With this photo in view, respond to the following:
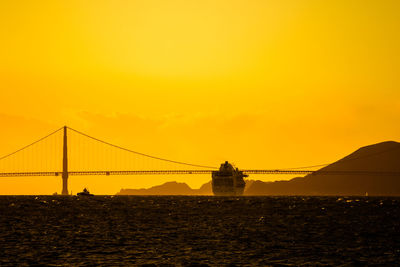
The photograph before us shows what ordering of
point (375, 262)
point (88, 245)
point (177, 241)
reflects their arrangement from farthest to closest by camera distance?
point (177, 241) < point (88, 245) < point (375, 262)

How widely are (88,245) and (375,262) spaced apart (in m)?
24.5

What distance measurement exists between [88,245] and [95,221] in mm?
35282

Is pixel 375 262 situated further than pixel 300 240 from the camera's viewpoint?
No

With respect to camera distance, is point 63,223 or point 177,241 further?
point 63,223

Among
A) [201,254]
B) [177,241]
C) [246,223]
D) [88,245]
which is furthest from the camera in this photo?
[246,223]

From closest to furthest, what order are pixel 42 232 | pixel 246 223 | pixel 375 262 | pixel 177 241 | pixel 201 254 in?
pixel 375 262 < pixel 201 254 < pixel 177 241 < pixel 42 232 < pixel 246 223

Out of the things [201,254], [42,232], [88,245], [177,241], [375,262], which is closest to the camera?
[375,262]

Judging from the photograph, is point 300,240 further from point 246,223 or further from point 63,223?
point 63,223

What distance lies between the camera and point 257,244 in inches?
Result: 2425

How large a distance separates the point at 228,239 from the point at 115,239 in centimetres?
1060

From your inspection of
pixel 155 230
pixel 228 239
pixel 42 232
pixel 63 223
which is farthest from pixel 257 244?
pixel 63 223

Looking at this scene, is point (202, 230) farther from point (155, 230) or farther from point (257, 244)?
point (257, 244)

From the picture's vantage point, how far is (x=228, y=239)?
65.9m

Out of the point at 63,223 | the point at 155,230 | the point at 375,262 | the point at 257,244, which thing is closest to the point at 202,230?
the point at 155,230
